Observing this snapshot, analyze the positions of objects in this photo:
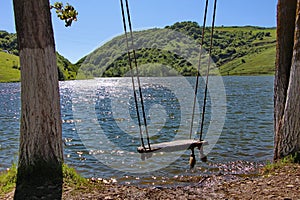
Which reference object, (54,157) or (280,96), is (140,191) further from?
(280,96)

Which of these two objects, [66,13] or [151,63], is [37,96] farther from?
[151,63]

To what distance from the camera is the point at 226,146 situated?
15750 millimetres

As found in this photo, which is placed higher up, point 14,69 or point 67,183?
point 14,69

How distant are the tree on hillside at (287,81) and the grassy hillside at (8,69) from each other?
153185 millimetres

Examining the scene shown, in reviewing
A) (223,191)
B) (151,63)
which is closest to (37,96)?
(223,191)

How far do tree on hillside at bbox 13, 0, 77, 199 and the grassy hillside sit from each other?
152m

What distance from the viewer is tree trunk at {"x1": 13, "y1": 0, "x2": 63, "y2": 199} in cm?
630

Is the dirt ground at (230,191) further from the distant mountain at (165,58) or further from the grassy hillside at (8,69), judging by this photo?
the grassy hillside at (8,69)

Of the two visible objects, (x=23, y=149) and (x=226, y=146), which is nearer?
(x=23, y=149)

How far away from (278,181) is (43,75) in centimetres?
490

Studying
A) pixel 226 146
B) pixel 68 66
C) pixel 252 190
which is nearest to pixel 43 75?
pixel 252 190

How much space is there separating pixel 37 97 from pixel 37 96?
18mm

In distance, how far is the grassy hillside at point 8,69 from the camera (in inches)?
5935

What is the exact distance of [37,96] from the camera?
636 centimetres
